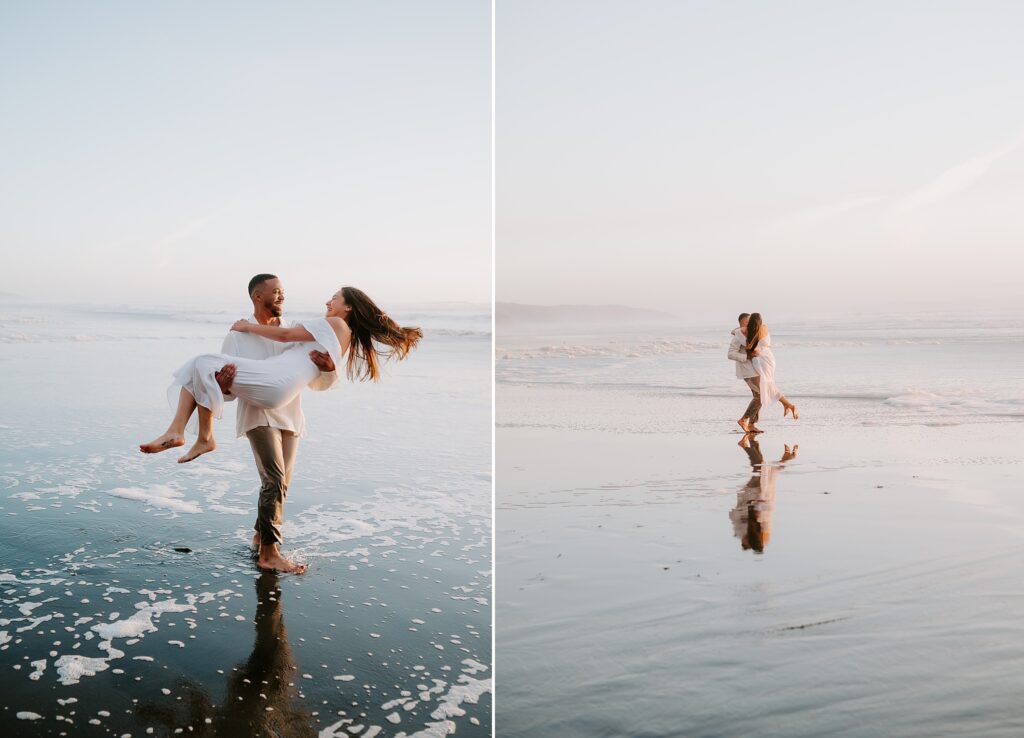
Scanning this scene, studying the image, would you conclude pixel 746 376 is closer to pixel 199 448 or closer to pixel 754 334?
pixel 754 334

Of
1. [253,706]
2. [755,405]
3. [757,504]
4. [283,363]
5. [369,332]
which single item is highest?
[369,332]

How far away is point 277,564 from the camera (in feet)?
13.0

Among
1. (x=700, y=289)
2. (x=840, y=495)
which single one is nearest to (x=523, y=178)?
(x=700, y=289)

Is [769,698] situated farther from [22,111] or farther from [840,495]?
[22,111]

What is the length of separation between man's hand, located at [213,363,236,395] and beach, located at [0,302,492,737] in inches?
30.5

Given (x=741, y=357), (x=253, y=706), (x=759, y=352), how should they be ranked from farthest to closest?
(x=741, y=357) < (x=759, y=352) < (x=253, y=706)

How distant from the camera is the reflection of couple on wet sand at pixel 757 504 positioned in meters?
4.44

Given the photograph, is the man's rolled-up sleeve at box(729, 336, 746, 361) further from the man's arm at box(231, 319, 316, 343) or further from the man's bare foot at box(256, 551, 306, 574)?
the man's bare foot at box(256, 551, 306, 574)

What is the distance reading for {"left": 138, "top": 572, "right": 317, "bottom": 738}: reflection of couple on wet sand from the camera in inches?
104

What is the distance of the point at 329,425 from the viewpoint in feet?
26.3

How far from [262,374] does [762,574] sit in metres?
2.22

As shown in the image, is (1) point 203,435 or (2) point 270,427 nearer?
(1) point 203,435

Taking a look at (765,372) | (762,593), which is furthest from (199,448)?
(765,372)

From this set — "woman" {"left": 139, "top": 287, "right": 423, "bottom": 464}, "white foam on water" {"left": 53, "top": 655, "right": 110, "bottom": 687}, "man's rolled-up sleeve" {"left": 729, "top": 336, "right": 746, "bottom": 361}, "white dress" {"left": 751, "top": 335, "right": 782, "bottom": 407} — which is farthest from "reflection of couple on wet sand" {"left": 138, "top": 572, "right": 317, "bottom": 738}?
"man's rolled-up sleeve" {"left": 729, "top": 336, "right": 746, "bottom": 361}
